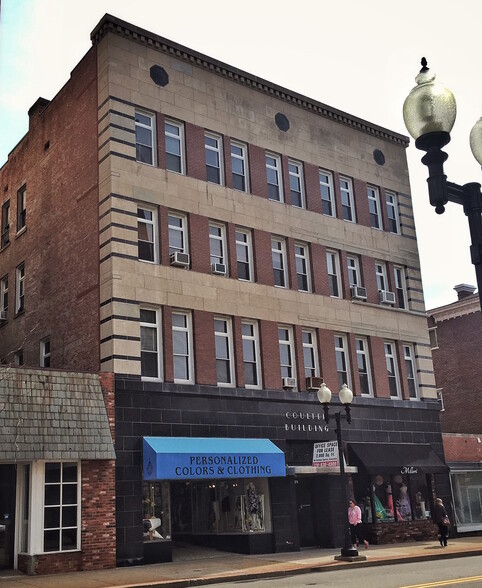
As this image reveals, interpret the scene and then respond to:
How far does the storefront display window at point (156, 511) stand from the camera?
75.3 feet

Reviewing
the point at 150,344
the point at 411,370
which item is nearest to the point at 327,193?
the point at 411,370

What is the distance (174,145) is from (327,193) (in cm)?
762

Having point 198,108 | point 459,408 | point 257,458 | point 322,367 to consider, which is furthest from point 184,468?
point 459,408

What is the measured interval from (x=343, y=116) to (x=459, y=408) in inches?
799

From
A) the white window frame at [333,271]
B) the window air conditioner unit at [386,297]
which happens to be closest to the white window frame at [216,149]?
the white window frame at [333,271]

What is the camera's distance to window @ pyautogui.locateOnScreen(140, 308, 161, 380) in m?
24.4

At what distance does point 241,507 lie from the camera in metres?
25.4

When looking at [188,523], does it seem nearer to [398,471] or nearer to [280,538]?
[280,538]

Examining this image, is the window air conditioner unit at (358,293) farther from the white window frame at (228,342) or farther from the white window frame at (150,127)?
the white window frame at (150,127)

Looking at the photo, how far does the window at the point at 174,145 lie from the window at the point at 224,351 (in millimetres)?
5663

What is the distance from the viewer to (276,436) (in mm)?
26516

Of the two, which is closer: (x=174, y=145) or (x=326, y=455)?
(x=326, y=455)

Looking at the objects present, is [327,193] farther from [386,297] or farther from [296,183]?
[386,297]

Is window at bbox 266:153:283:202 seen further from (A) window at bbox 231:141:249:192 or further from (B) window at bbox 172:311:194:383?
(B) window at bbox 172:311:194:383
